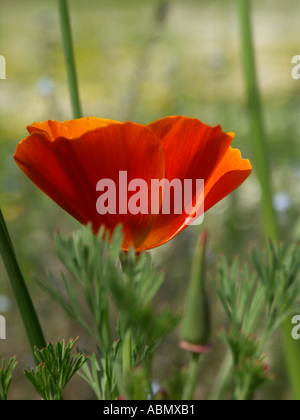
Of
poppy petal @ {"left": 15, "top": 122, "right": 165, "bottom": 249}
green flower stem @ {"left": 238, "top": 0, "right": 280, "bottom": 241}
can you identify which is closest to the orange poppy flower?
poppy petal @ {"left": 15, "top": 122, "right": 165, "bottom": 249}

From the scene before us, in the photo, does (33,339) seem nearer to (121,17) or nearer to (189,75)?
(189,75)

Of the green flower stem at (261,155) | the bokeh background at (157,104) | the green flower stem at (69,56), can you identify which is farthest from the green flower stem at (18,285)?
the green flower stem at (261,155)

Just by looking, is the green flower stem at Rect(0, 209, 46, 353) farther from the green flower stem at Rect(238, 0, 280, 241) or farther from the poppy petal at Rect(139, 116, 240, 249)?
the green flower stem at Rect(238, 0, 280, 241)

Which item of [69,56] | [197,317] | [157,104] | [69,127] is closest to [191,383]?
[197,317]

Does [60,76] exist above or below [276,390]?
above

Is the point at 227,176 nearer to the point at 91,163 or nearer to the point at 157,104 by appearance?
the point at 91,163

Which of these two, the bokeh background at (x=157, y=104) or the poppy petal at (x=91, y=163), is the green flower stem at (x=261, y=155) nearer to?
the bokeh background at (x=157, y=104)

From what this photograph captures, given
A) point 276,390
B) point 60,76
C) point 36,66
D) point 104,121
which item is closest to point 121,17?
point 36,66
